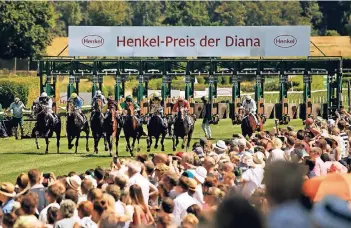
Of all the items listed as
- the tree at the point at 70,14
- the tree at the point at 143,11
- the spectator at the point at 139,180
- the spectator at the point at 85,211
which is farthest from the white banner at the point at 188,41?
the tree at the point at 143,11

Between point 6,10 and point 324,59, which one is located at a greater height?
point 6,10

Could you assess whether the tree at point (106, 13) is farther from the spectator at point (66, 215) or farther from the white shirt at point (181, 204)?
the spectator at point (66, 215)

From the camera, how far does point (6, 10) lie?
6569 cm

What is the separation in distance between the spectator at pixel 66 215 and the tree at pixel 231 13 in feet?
391

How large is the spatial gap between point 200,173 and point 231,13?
393 feet

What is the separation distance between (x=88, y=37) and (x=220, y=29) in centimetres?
476

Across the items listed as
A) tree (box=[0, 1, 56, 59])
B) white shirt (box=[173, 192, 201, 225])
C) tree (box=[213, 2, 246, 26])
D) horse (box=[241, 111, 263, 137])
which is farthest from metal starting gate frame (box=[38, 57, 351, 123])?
tree (box=[213, 2, 246, 26])

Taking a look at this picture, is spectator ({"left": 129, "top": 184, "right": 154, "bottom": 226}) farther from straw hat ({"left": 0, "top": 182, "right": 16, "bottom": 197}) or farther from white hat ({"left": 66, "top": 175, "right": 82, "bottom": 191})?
white hat ({"left": 66, "top": 175, "right": 82, "bottom": 191})

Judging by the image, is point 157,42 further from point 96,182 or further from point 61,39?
point 96,182

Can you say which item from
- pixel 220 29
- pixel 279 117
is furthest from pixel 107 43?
pixel 279 117

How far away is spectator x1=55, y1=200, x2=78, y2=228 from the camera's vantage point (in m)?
9.40

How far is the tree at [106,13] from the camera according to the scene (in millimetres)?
125125

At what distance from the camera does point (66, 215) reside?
9.47 m

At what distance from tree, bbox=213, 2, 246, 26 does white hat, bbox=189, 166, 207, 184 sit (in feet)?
379
